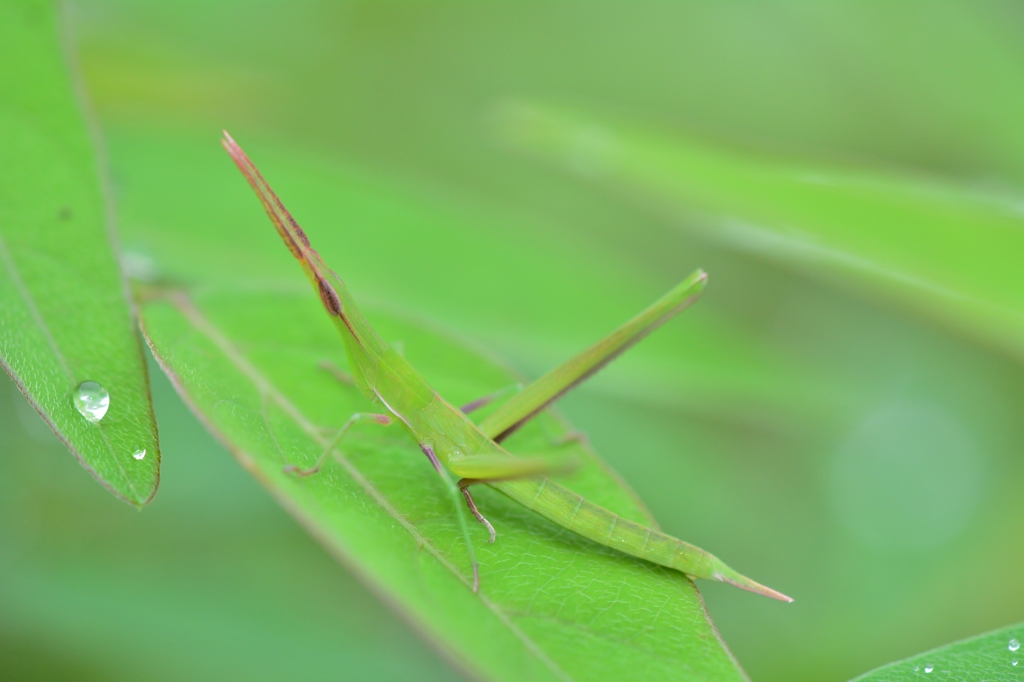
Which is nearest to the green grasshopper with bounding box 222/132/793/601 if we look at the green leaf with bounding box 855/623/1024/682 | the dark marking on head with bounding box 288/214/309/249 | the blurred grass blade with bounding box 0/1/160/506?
the dark marking on head with bounding box 288/214/309/249

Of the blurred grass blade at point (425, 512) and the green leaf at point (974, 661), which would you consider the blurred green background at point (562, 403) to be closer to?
the blurred grass blade at point (425, 512)

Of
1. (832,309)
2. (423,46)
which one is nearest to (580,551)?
(832,309)

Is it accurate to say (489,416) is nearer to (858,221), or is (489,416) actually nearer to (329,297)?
(329,297)

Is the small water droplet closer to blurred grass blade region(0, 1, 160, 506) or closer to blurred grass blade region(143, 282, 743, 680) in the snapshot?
blurred grass blade region(0, 1, 160, 506)

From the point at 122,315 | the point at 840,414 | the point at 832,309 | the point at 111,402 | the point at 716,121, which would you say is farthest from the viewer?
the point at 716,121

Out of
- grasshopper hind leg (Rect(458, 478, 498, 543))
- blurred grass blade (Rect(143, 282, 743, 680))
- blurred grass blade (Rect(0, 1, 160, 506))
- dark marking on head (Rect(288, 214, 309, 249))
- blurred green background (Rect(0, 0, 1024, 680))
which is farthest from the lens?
blurred green background (Rect(0, 0, 1024, 680))

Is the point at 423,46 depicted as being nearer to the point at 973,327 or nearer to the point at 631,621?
the point at 973,327

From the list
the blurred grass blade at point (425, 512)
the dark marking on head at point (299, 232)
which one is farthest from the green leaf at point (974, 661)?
the dark marking on head at point (299, 232)
